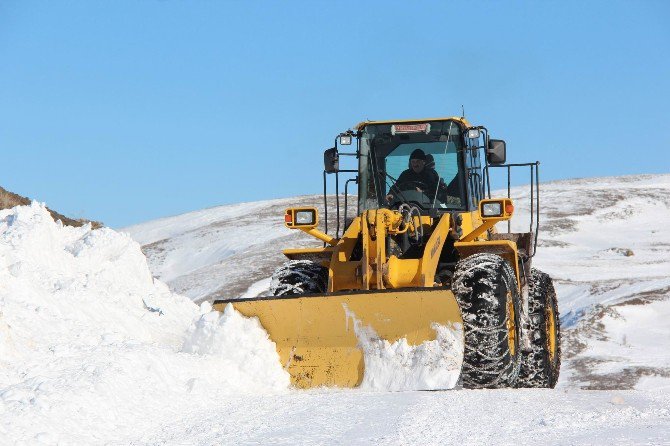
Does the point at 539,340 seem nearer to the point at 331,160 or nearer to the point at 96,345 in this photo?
the point at 331,160

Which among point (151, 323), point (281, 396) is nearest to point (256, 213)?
point (151, 323)

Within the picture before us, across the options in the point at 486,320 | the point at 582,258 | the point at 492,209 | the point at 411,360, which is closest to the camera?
the point at 411,360

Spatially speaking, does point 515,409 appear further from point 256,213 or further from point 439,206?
point 256,213

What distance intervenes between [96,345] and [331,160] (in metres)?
3.27

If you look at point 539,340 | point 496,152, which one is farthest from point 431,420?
point 539,340

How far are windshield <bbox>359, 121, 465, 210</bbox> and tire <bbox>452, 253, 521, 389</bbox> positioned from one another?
4.16 feet

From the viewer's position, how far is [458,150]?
10117 mm

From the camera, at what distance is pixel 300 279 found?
9828 millimetres

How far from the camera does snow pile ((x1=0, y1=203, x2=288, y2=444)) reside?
19.8ft

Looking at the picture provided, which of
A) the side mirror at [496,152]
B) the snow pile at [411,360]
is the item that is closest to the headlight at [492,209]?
the side mirror at [496,152]

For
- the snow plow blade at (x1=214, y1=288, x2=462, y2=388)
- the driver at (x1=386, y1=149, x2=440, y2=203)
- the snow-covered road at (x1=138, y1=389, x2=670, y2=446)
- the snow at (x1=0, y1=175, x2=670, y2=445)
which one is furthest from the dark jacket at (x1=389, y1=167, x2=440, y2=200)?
the snow-covered road at (x1=138, y1=389, x2=670, y2=446)

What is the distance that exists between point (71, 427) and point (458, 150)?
5593 millimetres

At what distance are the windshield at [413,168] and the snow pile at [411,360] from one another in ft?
6.62

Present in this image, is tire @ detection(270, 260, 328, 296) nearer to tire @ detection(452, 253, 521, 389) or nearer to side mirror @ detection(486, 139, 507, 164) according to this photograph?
tire @ detection(452, 253, 521, 389)
